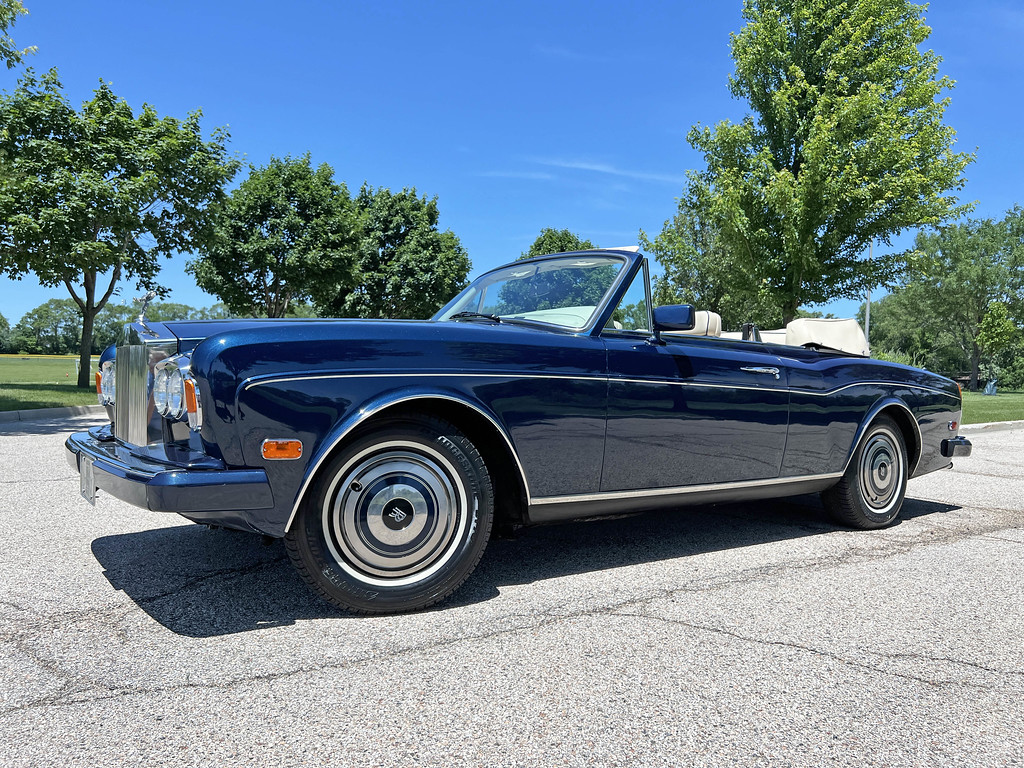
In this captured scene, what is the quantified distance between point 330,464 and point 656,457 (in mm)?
1603

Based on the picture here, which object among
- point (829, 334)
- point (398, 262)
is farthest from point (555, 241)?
point (829, 334)

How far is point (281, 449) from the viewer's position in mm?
2793

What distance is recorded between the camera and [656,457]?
3.71 m

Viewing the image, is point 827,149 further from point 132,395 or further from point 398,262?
point 398,262

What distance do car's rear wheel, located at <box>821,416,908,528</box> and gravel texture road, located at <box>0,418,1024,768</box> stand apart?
0.39 meters

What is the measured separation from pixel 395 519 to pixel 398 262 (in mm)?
34628

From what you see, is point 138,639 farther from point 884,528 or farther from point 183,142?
point 183,142

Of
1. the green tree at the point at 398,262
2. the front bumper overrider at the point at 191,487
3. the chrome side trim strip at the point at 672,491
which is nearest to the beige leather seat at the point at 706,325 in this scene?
the chrome side trim strip at the point at 672,491

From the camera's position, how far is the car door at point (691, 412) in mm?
3590


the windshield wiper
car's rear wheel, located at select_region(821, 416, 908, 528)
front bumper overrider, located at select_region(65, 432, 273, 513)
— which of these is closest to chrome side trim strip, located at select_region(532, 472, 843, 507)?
car's rear wheel, located at select_region(821, 416, 908, 528)

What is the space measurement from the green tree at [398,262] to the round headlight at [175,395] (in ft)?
110

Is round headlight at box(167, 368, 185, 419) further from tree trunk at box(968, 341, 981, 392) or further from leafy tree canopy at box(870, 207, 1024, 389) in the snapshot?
tree trunk at box(968, 341, 981, 392)

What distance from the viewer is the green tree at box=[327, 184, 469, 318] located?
36562 millimetres

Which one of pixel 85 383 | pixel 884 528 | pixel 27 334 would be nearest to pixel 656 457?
pixel 884 528
